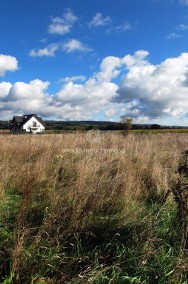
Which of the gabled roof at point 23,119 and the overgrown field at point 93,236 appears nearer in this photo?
the overgrown field at point 93,236

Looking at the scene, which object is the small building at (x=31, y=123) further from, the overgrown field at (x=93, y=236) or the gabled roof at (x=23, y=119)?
the overgrown field at (x=93, y=236)

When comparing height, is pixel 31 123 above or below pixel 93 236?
above

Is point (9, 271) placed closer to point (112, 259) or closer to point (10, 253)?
point (10, 253)

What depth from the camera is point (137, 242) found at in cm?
297

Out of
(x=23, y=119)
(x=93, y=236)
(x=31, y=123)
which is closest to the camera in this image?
(x=93, y=236)

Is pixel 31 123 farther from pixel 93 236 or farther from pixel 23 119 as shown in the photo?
pixel 93 236

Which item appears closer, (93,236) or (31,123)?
(93,236)

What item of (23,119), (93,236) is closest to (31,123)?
(23,119)

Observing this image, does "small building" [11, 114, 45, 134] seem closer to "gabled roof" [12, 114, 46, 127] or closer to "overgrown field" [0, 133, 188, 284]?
"gabled roof" [12, 114, 46, 127]

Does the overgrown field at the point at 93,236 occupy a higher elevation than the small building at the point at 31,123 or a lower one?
lower

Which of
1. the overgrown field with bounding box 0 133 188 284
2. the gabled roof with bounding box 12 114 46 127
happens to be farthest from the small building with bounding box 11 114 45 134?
the overgrown field with bounding box 0 133 188 284

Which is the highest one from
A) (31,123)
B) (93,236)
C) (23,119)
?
(23,119)

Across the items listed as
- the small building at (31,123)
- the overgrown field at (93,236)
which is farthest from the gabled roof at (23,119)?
the overgrown field at (93,236)

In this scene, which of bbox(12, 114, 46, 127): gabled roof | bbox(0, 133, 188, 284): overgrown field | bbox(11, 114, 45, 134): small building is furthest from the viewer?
bbox(12, 114, 46, 127): gabled roof
